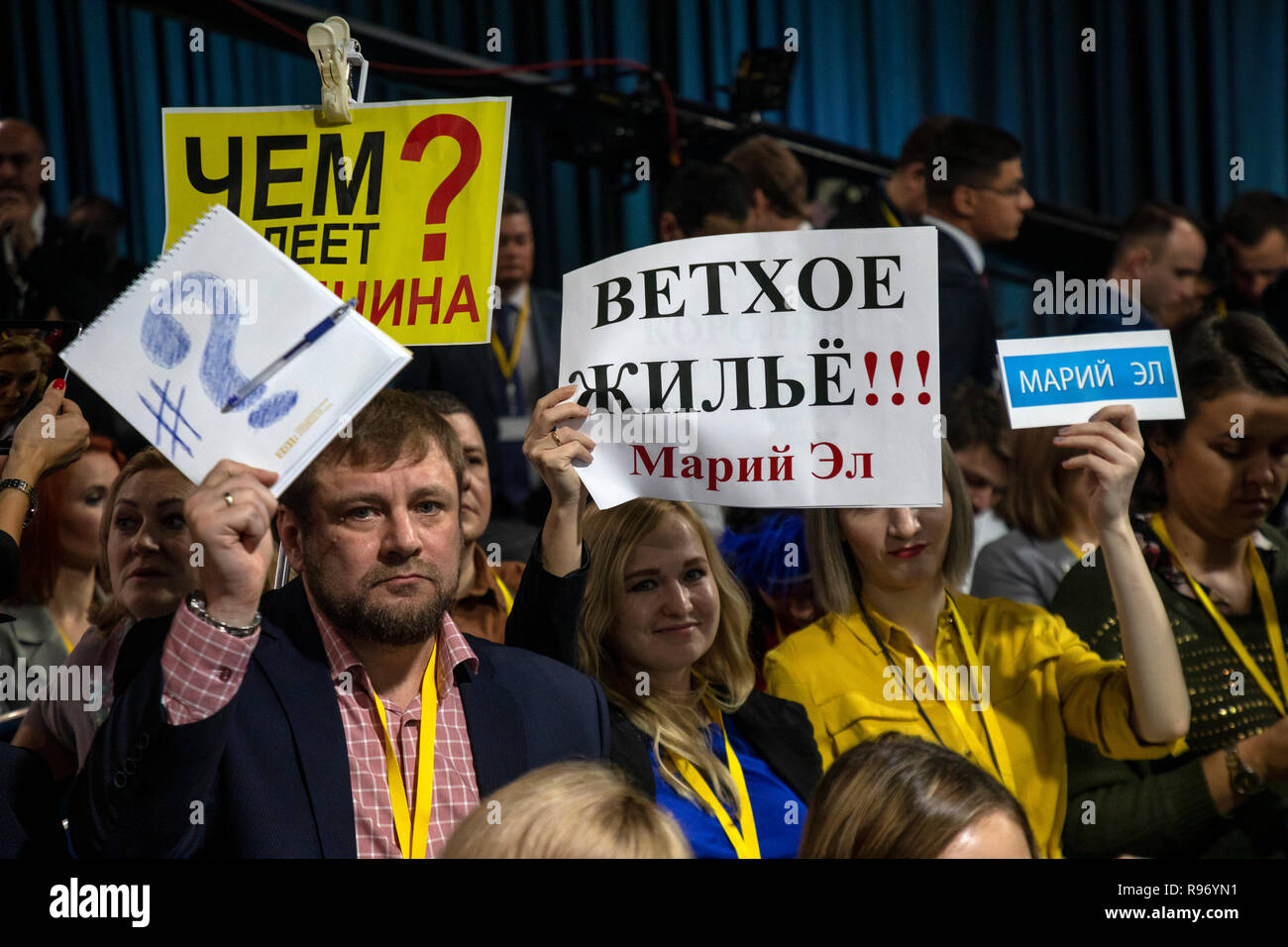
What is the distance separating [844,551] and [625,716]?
1.90 ft

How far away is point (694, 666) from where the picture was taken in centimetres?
282

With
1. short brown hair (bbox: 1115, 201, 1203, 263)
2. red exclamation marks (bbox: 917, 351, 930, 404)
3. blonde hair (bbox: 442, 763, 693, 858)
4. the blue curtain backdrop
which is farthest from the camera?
the blue curtain backdrop

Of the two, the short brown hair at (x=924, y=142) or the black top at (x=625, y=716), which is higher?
the short brown hair at (x=924, y=142)

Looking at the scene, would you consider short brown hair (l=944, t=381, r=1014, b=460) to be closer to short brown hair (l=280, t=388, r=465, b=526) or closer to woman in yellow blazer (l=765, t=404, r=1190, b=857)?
woman in yellow blazer (l=765, t=404, r=1190, b=857)

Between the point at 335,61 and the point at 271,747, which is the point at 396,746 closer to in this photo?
the point at 271,747

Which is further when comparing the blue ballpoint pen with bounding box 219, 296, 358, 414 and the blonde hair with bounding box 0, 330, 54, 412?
the blonde hair with bounding box 0, 330, 54, 412

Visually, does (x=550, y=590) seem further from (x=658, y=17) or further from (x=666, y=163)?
(x=658, y=17)

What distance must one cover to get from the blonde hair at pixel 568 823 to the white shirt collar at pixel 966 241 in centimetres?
272

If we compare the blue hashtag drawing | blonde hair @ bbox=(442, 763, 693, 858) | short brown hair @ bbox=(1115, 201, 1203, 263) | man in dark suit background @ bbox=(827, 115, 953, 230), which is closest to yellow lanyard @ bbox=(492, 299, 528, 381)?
man in dark suit background @ bbox=(827, 115, 953, 230)

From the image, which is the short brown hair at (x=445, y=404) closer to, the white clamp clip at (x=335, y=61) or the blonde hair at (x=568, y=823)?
the white clamp clip at (x=335, y=61)

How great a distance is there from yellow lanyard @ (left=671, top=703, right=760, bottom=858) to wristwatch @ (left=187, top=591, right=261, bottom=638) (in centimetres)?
86

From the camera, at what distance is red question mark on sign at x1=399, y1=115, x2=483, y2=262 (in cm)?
275

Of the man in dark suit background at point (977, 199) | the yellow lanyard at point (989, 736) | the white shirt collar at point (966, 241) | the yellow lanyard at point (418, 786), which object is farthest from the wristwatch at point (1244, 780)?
the white shirt collar at point (966, 241)

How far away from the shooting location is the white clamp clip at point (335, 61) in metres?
2.69
